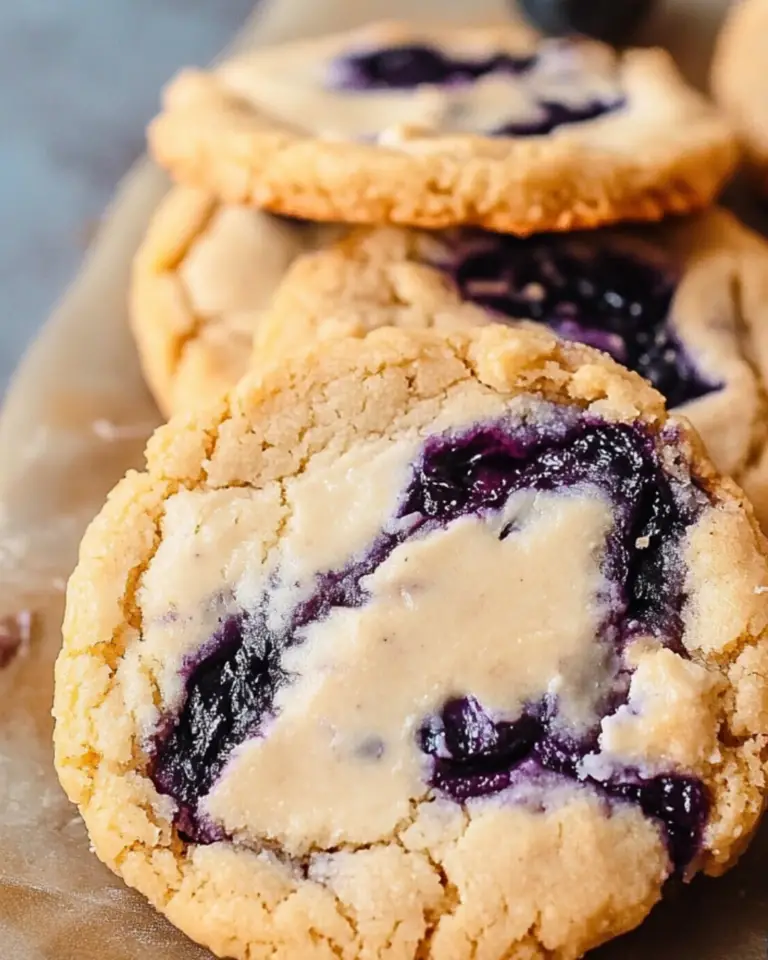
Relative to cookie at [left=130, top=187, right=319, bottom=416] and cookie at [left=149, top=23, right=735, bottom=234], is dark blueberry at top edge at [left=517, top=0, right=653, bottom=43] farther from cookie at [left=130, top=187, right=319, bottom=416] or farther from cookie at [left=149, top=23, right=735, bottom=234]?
cookie at [left=130, top=187, right=319, bottom=416]

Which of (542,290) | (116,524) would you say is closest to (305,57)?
(542,290)

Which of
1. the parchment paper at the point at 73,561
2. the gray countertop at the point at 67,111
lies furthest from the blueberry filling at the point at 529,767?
the gray countertop at the point at 67,111

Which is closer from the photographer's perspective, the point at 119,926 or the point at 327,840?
the point at 327,840

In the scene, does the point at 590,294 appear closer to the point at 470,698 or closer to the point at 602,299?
the point at 602,299

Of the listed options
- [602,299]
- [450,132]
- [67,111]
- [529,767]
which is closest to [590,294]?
[602,299]

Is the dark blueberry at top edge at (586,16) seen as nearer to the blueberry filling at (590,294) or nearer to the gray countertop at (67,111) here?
the blueberry filling at (590,294)

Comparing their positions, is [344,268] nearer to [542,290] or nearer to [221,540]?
[542,290]

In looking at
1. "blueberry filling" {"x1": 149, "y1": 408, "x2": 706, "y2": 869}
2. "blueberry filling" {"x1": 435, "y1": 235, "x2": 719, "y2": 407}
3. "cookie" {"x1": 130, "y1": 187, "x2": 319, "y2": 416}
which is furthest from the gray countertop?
"blueberry filling" {"x1": 149, "y1": 408, "x2": 706, "y2": 869}
